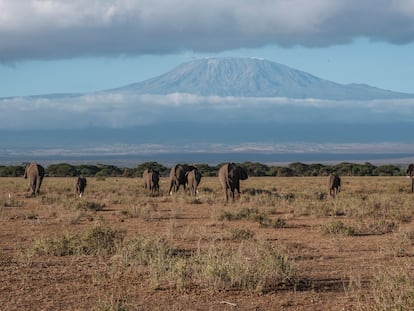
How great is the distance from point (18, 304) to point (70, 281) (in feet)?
4.84

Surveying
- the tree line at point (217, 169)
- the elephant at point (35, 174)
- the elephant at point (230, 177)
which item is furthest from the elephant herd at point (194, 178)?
the tree line at point (217, 169)

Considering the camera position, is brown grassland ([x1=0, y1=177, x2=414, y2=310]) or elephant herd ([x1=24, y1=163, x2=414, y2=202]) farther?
elephant herd ([x1=24, y1=163, x2=414, y2=202])

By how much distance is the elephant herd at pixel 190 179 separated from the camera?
27797 millimetres

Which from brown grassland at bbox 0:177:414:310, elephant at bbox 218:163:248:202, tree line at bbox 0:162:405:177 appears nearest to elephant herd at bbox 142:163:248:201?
elephant at bbox 218:163:248:202

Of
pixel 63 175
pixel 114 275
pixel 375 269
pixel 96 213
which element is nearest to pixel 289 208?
pixel 96 213

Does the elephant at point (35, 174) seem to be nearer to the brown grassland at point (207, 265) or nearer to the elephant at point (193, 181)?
the elephant at point (193, 181)

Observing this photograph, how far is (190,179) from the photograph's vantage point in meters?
31.7

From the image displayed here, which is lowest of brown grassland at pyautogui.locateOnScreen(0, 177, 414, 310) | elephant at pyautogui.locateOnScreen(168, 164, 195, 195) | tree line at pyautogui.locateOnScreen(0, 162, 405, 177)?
brown grassland at pyautogui.locateOnScreen(0, 177, 414, 310)

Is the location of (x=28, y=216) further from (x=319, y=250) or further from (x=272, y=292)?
(x=272, y=292)

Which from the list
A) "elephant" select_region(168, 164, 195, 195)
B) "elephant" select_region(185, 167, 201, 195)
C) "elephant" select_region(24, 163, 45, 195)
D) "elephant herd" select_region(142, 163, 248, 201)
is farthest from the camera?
"elephant" select_region(168, 164, 195, 195)

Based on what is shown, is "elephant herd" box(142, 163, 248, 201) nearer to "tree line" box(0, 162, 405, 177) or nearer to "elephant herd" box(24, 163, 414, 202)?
"elephant herd" box(24, 163, 414, 202)

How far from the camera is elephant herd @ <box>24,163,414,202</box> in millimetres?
27797

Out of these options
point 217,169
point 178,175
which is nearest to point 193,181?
point 178,175

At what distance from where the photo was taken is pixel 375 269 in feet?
39.3
